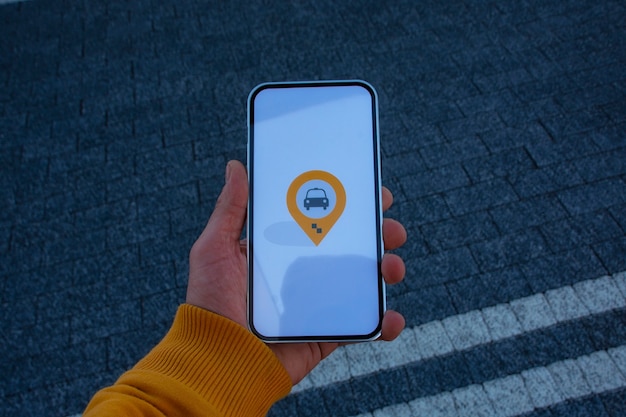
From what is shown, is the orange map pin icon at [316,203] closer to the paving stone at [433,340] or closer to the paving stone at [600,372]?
the paving stone at [433,340]

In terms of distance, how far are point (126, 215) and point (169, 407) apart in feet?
7.14

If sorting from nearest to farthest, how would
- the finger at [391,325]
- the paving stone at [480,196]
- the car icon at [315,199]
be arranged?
the finger at [391,325] < the car icon at [315,199] < the paving stone at [480,196]

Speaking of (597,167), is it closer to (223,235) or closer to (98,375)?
(223,235)

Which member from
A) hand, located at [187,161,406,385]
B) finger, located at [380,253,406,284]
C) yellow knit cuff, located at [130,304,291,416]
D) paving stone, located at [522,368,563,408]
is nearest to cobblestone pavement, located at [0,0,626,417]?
paving stone, located at [522,368,563,408]

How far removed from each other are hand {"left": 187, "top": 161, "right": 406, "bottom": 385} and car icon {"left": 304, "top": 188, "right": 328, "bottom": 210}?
0.25m

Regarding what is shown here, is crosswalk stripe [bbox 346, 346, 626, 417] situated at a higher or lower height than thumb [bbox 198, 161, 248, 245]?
lower

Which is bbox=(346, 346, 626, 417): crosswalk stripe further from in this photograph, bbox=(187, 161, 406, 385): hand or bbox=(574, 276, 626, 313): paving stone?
bbox=(187, 161, 406, 385): hand

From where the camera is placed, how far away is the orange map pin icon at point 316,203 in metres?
1.85

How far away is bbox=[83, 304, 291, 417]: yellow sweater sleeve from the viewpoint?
1.47m

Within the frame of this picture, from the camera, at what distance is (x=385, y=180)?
3.36 meters

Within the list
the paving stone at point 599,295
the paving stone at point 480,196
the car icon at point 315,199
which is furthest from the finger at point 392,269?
the paving stone at point 599,295

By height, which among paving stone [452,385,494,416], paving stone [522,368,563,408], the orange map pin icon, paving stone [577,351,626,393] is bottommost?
paving stone [452,385,494,416]

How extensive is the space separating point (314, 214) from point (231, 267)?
455 mm

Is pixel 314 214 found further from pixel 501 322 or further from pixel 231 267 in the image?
pixel 501 322
